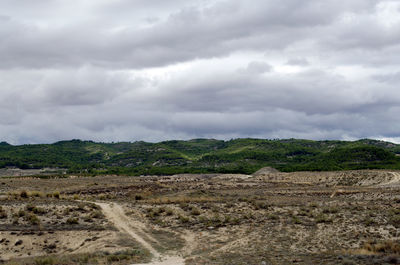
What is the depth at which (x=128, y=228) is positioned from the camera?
33469mm

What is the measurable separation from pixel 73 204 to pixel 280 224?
71.1ft

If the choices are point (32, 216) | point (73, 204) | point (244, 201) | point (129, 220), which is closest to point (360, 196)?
point (244, 201)

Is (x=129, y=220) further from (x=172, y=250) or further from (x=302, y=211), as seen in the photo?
(x=302, y=211)

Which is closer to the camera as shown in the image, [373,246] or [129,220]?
[373,246]

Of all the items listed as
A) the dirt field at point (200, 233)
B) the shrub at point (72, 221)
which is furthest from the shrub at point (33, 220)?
the shrub at point (72, 221)

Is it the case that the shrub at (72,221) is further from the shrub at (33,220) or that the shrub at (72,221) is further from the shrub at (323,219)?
the shrub at (323,219)

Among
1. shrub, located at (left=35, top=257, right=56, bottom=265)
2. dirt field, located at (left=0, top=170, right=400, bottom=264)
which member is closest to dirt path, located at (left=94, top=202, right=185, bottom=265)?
dirt field, located at (left=0, top=170, right=400, bottom=264)

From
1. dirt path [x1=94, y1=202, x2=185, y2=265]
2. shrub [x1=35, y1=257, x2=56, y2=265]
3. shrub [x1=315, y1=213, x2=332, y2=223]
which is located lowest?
shrub [x1=35, y1=257, x2=56, y2=265]

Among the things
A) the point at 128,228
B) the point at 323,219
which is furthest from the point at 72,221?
the point at 323,219

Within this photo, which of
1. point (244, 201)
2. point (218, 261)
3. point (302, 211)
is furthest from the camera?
point (244, 201)

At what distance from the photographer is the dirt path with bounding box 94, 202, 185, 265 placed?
2428 centimetres

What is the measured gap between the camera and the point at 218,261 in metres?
23.8

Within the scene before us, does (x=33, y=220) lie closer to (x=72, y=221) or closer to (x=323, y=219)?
(x=72, y=221)

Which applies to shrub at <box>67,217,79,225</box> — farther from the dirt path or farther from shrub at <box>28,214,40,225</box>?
the dirt path
